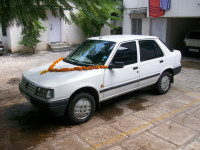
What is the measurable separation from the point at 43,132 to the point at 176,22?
12632 millimetres

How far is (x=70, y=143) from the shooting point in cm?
390

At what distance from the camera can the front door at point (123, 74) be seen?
4.85m

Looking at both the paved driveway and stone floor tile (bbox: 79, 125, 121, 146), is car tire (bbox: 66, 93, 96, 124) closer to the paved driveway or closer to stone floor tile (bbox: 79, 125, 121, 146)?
the paved driveway

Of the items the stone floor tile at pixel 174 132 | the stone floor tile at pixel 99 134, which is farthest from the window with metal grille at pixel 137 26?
the stone floor tile at pixel 99 134

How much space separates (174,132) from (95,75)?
1.99 meters

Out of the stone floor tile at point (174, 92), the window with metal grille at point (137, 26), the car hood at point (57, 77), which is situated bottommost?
the stone floor tile at point (174, 92)

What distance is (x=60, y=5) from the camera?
2.80m

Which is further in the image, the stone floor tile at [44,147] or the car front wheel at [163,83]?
the car front wheel at [163,83]

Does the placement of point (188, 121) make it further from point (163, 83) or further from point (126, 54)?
point (126, 54)

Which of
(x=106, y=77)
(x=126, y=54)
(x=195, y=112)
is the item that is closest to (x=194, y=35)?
(x=195, y=112)

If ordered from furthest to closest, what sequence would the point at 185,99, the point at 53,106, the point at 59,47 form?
the point at 59,47 → the point at 185,99 → the point at 53,106

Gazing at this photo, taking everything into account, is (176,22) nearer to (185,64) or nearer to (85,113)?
(185,64)

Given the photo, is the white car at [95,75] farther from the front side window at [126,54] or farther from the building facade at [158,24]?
the building facade at [158,24]

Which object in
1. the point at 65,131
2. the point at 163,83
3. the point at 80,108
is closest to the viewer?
the point at 65,131
